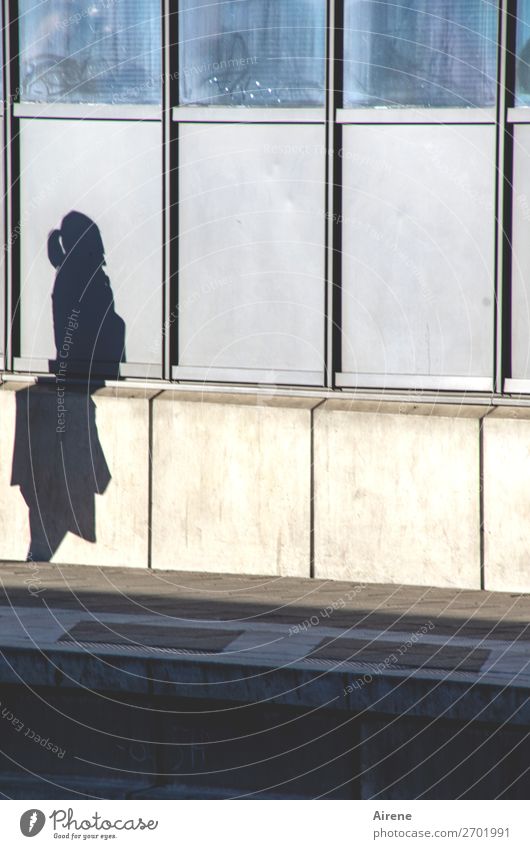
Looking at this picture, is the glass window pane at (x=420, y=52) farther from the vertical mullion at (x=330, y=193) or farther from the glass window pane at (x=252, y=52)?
the glass window pane at (x=252, y=52)

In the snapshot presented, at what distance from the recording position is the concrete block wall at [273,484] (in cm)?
935

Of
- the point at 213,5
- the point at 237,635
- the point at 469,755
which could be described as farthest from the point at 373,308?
the point at 469,755

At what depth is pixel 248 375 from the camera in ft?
33.5

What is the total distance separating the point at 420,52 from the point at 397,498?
9.07 ft

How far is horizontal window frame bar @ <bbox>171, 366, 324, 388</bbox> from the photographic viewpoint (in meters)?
10.1

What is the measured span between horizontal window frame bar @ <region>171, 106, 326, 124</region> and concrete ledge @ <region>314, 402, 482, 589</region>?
6.13 feet

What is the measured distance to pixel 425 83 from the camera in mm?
9609

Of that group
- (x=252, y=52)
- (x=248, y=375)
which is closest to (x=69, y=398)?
(x=248, y=375)

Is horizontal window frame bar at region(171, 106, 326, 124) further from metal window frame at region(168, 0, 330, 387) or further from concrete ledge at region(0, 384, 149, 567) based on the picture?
concrete ledge at region(0, 384, 149, 567)

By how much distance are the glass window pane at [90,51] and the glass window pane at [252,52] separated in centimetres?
26

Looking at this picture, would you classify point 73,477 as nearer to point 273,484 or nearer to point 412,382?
point 273,484
